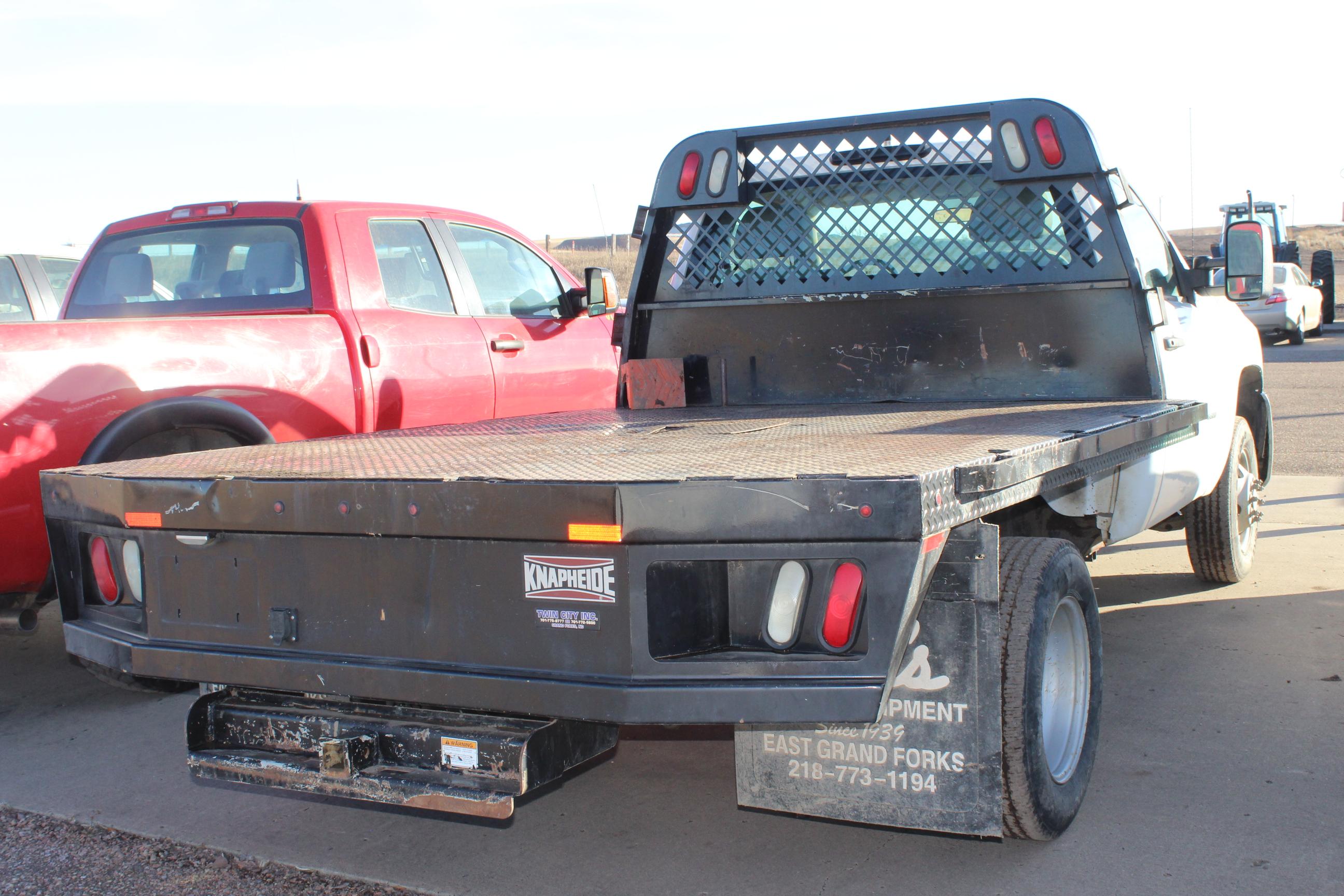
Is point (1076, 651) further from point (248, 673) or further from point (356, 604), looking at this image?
point (248, 673)

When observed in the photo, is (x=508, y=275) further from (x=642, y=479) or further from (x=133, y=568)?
(x=642, y=479)

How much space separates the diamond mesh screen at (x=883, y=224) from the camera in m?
4.57

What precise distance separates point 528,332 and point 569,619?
12.0 ft

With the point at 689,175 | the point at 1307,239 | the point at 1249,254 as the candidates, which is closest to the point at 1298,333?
the point at 1249,254

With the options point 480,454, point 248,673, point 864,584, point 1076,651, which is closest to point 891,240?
point 1076,651

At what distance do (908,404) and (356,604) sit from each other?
2.56 metres

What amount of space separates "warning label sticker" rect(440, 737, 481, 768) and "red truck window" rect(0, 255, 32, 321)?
21.1ft

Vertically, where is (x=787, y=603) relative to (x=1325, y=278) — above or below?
above

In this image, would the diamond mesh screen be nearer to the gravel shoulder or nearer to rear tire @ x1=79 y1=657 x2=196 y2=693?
rear tire @ x1=79 y1=657 x2=196 y2=693

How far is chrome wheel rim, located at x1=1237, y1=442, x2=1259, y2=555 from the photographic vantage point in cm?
579

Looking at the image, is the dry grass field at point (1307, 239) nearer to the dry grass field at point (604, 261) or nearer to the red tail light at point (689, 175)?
the dry grass field at point (604, 261)

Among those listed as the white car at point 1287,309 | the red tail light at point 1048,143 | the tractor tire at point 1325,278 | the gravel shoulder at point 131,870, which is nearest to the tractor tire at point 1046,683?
the gravel shoulder at point 131,870

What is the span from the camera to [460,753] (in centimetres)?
260

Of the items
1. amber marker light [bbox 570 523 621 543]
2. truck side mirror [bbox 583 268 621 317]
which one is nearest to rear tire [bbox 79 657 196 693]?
amber marker light [bbox 570 523 621 543]
